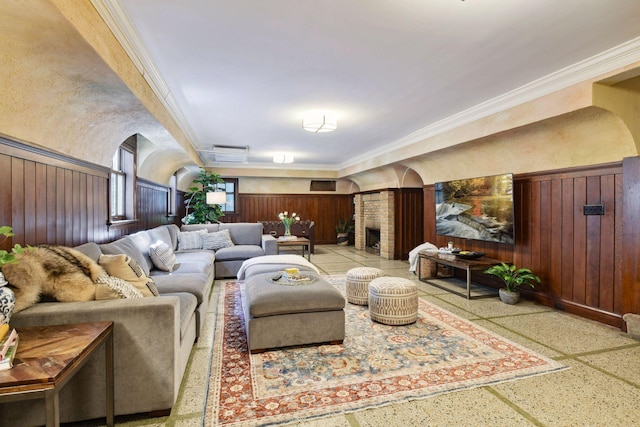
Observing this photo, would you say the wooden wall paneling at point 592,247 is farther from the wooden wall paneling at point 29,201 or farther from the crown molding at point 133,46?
the wooden wall paneling at point 29,201

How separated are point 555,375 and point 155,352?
8.93 ft

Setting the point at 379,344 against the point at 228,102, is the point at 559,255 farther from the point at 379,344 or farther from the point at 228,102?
the point at 228,102

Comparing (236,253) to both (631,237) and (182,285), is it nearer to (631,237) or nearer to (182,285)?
(182,285)

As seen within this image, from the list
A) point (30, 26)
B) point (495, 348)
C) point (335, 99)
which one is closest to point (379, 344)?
point (495, 348)

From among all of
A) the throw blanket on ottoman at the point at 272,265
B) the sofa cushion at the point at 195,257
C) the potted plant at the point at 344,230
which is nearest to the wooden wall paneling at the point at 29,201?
the throw blanket on ottoman at the point at 272,265

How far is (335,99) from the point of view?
394 cm

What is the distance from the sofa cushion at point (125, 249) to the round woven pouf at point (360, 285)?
233 cm

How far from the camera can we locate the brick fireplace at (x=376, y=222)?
7766 mm

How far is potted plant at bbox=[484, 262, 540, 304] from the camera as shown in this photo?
4.01m

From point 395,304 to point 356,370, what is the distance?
41.4 inches

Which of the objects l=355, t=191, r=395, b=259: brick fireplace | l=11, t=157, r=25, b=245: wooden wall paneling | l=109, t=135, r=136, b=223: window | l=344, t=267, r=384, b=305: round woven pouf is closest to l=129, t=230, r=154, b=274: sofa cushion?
l=109, t=135, r=136, b=223: window

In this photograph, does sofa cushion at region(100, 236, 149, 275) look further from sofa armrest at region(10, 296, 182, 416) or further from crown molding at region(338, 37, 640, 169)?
crown molding at region(338, 37, 640, 169)

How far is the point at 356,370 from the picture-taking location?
2.33 metres

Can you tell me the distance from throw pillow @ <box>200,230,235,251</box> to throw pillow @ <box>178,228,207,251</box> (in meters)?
0.09
